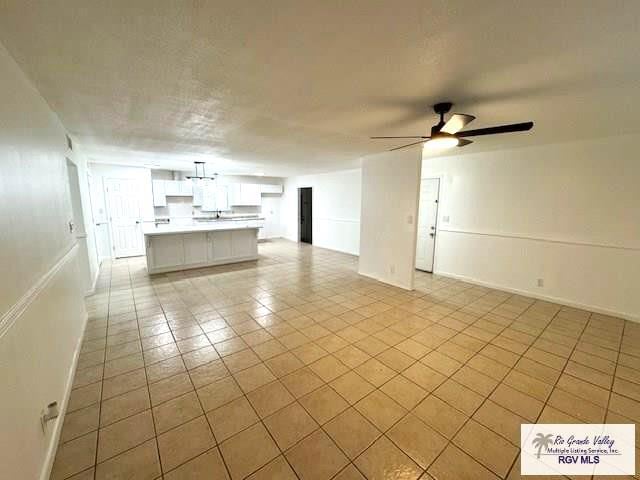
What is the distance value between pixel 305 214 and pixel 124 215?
5.31 metres

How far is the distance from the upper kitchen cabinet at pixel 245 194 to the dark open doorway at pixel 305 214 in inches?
57.8

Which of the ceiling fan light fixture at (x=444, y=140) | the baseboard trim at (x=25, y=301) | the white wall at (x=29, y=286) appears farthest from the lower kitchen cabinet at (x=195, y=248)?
the ceiling fan light fixture at (x=444, y=140)

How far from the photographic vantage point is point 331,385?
217 cm

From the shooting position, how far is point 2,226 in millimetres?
1233

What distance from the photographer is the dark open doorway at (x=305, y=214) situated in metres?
9.20

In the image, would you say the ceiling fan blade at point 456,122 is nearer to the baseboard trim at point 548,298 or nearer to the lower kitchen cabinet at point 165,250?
the baseboard trim at point 548,298

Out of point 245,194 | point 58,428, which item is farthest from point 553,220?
point 245,194

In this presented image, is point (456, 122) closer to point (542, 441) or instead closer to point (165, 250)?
point (542, 441)

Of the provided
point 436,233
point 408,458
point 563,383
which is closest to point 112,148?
point 408,458

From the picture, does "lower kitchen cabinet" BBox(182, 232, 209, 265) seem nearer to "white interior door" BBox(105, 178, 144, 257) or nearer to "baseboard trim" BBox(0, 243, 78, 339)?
"white interior door" BBox(105, 178, 144, 257)

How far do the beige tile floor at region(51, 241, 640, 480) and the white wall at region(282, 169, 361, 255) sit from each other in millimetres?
3482

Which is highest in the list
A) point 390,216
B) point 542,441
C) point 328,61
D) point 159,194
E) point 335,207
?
point 328,61

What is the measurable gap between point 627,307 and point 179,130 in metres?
6.31

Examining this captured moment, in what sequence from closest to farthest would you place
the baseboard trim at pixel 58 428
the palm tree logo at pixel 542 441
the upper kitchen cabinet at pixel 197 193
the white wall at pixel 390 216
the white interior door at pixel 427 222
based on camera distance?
the baseboard trim at pixel 58 428
the palm tree logo at pixel 542 441
the white wall at pixel 390 216
the white interior door at pixel 427 222
the upper kitchen cabinet at pixel 197 193
